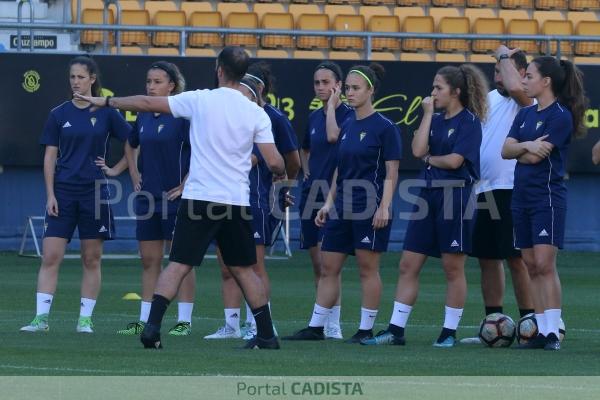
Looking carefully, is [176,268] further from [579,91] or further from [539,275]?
[579,91]

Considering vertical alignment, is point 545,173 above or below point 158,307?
above

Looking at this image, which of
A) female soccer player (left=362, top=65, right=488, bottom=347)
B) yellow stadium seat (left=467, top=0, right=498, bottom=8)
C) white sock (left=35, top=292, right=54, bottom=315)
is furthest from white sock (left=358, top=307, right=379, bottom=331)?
yellow stadium seat (left=467, top=0, right=498, bottom=8)

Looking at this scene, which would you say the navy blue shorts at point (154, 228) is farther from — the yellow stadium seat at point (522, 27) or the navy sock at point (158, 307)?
the yellow stadium seat at point (522, 27)

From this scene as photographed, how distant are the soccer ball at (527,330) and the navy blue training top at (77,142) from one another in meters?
3.43

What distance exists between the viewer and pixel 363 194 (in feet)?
33.0

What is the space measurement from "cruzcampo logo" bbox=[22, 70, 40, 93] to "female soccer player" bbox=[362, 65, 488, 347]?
11.0m

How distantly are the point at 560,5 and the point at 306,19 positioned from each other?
4789 mm

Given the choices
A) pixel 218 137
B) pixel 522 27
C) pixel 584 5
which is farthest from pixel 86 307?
pixel 584 5

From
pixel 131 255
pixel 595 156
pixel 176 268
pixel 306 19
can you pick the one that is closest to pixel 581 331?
pixel 595 156

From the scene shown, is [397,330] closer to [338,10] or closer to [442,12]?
[338,10]

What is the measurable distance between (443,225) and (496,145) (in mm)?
1010

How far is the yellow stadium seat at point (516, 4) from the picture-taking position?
79.5 ft

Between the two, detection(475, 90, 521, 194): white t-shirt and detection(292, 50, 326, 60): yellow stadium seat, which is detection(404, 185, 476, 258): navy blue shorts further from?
detection(292, 50, 326, 60): yellow stadium seat

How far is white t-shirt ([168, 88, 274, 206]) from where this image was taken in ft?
28.9
